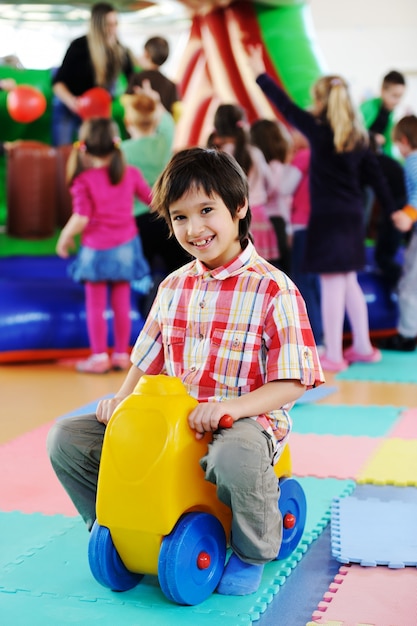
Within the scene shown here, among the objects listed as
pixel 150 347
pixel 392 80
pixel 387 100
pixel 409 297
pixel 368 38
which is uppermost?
pixel 368 38

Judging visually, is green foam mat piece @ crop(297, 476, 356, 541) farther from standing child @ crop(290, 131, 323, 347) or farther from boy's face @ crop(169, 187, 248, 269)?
standing child @ crop(290, 131, 323, 347)

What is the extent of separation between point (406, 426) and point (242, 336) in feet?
5.07

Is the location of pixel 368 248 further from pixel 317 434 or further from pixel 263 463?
pixel 263 463

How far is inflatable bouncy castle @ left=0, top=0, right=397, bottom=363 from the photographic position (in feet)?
14.7

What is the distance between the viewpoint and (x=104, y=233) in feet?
13.8

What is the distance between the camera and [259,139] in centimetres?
486

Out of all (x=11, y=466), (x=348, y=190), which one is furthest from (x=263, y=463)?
(x=348, y=190)

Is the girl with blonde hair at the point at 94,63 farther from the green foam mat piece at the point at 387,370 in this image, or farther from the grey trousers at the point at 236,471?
the grey trousers at the point at 236,471

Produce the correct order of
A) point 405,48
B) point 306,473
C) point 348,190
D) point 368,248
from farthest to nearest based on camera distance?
point 405,48, point 368,248, point 348,190, point 306,473

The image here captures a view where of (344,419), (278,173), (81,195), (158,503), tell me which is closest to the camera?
(158,503)

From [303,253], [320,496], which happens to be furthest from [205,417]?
[303,253]

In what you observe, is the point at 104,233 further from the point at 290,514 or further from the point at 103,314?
the point at 290,514

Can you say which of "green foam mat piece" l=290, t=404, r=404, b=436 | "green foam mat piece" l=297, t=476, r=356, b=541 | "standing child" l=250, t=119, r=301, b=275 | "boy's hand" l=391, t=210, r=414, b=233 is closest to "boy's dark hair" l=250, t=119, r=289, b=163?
"standing child" l=250, t=119, r=301, b=275

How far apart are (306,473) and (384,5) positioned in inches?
429
